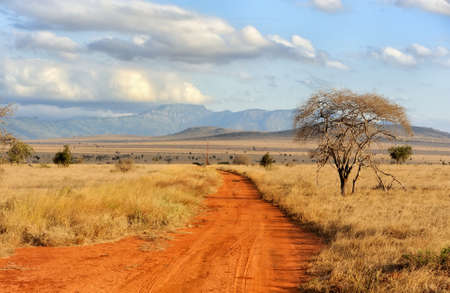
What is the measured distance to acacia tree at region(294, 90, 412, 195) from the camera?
2159 cm

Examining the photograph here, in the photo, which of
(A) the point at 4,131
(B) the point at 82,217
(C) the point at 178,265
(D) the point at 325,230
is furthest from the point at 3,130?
(D) the point at 325,230

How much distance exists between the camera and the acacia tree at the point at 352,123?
850 inches

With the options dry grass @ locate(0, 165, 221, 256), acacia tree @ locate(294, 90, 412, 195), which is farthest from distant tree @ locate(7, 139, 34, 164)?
acacia tree @ locate(294, 90, 412, 195)

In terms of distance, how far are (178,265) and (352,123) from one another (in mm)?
15855

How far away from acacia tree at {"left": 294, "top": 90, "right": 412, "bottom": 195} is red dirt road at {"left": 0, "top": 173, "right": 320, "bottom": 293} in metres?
10.5

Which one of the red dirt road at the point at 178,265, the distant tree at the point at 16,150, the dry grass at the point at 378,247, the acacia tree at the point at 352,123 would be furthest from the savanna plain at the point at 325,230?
the acacia tree at the point at 352,123

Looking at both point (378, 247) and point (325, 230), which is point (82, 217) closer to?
point (325, 230)

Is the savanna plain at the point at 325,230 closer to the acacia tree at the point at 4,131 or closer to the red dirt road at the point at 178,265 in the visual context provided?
the red dirt road at the point at 178,265

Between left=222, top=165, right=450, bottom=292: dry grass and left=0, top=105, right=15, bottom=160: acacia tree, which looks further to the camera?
left=0, top=105, right=15, bottom=160: acacia tree

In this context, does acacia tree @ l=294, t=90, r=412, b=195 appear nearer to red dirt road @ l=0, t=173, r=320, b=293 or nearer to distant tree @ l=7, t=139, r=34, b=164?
red dirt road @ l=0, t=173, r=320, b=293

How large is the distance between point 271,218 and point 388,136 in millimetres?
9801

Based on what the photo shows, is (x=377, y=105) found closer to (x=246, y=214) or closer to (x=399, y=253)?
(x=246, y=214)

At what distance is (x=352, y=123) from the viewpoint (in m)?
21.9

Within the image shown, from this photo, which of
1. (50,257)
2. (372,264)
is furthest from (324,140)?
(50,257)
